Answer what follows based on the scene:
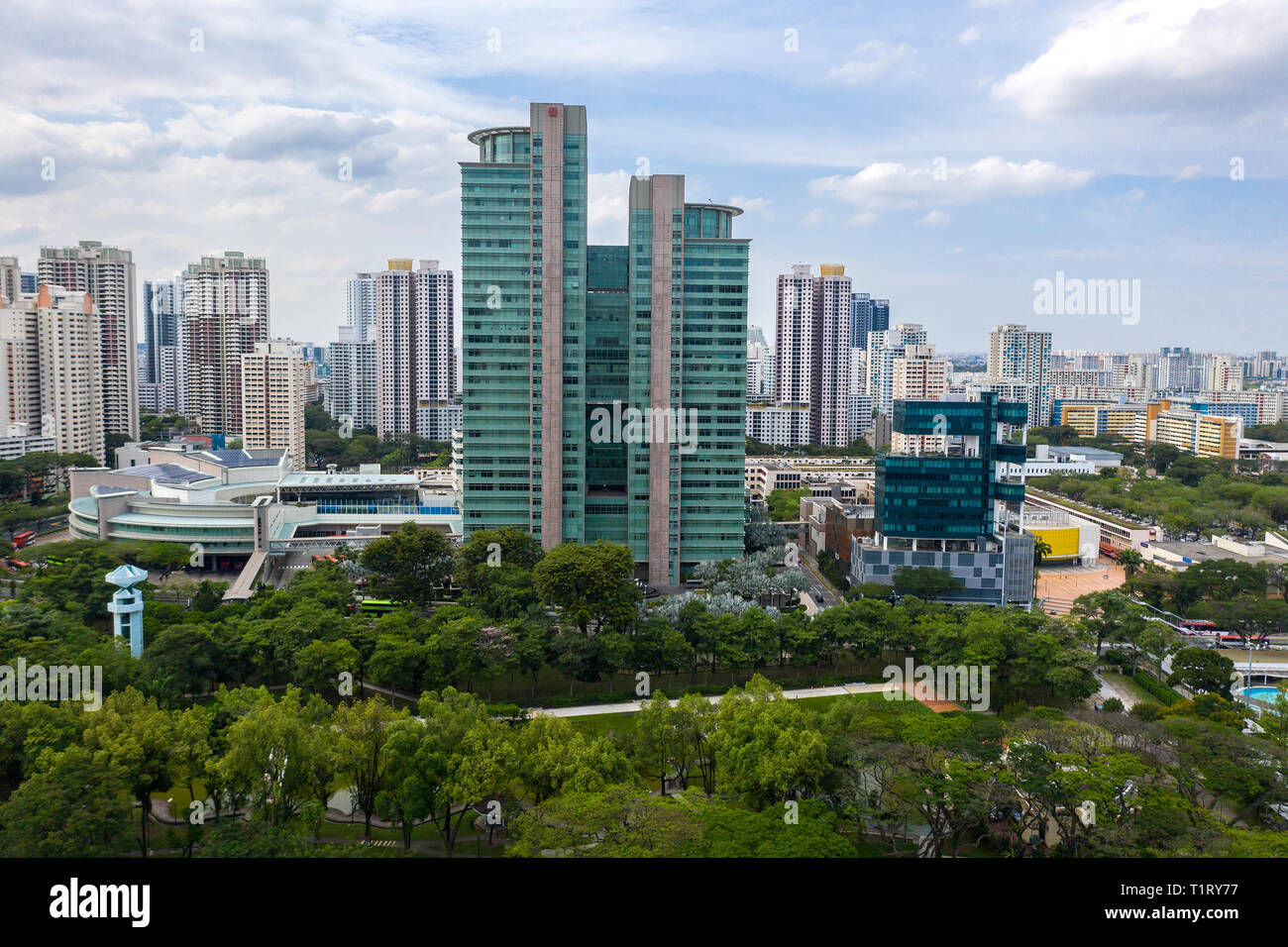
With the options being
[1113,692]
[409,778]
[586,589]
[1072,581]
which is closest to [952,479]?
[1113,692]

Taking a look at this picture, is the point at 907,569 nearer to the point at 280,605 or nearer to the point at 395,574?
the point at 395,574

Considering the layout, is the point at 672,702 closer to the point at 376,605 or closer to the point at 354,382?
the point at 376,605

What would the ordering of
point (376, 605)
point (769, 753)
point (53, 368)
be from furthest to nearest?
1. point (53, 368)
2. point (376, 605)
3. point (769, 753)

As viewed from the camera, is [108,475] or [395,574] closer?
[395,574]

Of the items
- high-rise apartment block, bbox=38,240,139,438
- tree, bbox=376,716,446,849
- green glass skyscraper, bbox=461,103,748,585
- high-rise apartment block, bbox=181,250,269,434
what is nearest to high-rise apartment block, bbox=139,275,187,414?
high-rise apartment block, bbox=181,250,269,434
